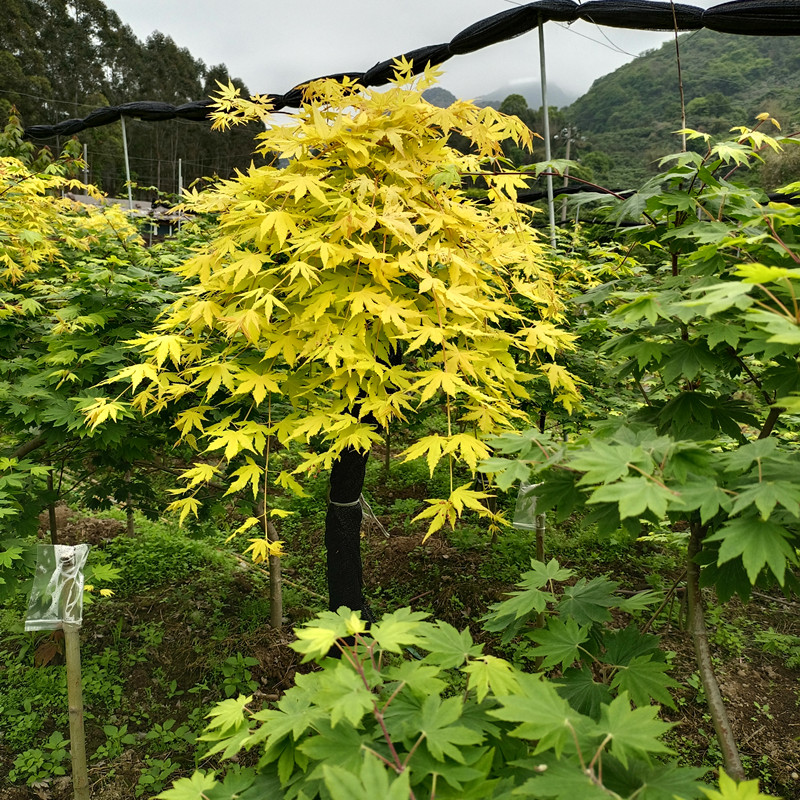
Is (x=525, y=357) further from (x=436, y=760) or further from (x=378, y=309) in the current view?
(x=436, y=760)

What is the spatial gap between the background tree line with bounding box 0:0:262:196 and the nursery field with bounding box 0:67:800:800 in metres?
26.2

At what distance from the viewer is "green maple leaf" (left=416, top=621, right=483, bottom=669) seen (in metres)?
1.16

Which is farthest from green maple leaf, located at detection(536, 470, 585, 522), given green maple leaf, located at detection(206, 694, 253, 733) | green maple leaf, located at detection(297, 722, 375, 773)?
green maple leaf, located at detection(206, 694, 253, 733)

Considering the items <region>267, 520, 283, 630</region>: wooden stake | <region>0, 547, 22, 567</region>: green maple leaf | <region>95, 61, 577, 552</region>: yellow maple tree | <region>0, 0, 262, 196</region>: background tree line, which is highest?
<region>0, 0, 262, 196</region>: background tree line

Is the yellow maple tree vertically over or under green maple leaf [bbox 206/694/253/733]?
over

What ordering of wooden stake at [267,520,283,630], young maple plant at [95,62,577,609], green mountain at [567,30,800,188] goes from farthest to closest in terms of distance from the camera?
green mountain at [567,30,800,188] → wooden stake at [267,520,283,630] → young maple plant at [95,62,577,609]

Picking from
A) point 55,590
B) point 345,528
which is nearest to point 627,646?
point 345,528

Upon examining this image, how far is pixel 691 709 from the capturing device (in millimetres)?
2971

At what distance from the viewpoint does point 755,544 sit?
99cm

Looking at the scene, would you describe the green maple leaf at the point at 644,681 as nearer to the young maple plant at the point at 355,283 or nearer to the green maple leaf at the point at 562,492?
the green maple leaf at the point at 562,492

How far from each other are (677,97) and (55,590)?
81.0ft

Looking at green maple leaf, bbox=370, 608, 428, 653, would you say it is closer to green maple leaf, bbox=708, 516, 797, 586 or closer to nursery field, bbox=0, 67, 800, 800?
nursery field, bbox=0, 67, 800, 800

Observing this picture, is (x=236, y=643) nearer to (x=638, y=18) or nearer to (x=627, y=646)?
(x=627, y=646)

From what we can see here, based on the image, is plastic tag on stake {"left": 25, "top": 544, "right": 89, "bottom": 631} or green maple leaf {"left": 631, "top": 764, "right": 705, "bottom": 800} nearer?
green maple leaf {"left": 631, "top": 764, "right": 705, "bottom": 800}
